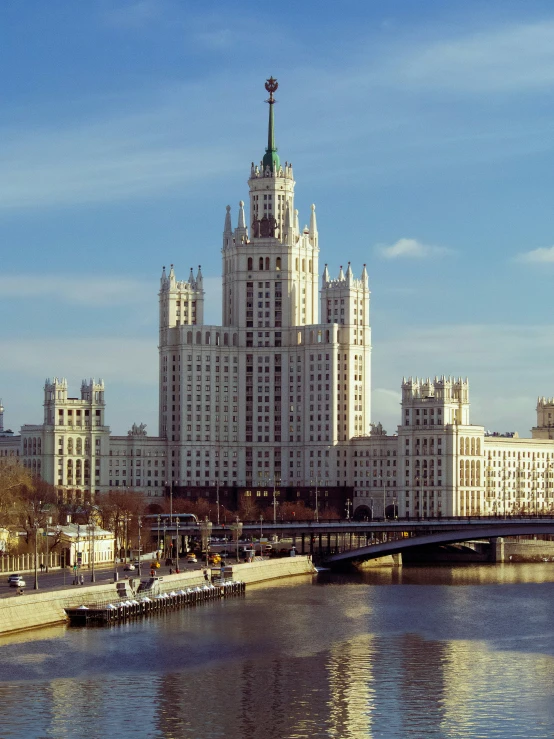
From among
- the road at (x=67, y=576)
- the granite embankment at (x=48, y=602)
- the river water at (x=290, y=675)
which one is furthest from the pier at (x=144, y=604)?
the road at (x=67, y=576)

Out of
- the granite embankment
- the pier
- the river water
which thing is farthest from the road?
the river water

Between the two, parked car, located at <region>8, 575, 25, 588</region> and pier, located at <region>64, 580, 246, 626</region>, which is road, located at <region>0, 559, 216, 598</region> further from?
pier, located at <region>64, 580, 246, 626</region>

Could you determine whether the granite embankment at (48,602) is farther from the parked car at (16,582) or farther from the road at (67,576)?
the road at (67,576)

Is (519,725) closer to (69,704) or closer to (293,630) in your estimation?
(69,704)

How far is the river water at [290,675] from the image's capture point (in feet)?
297

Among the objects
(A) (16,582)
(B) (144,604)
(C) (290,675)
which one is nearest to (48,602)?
(A) (16,582)

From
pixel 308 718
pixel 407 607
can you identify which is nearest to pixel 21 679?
pixel 308 718

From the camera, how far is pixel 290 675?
107 meters

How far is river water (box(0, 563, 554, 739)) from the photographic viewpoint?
90562 mm

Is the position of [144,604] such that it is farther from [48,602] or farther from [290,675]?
[290,675]

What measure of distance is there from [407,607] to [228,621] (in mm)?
22567

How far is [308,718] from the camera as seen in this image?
303 feet

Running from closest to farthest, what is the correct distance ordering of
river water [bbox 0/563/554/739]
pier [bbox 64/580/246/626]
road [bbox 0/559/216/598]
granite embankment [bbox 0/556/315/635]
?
river water [bbox 0/563/554/739], granite embankment [bbox 0/556/315/635], pier [bbox 64/580/246/626], road [bbox 0/559/216/598]

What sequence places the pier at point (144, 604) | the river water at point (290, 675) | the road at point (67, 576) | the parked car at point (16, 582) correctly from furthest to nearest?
1. the road at point (67, 576)
2. the parked car at point (16, 582)
3. the pier at point (144, 604)
4. the river water at point (290, 675)
